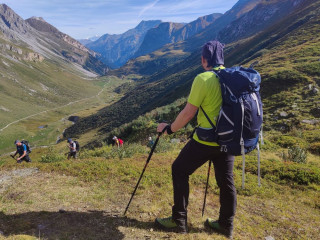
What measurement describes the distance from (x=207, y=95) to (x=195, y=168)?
1364 mm

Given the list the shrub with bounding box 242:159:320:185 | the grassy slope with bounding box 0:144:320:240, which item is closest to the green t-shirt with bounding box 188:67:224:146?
the grassy slope with bounding box 0:144:320:240

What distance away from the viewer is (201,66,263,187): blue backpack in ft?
11.5

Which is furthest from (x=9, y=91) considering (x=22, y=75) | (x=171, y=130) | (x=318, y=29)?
(x=171, y=130)

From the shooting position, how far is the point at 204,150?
387cm

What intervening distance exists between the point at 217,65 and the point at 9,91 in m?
188

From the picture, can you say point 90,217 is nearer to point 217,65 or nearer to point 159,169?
point 159,169

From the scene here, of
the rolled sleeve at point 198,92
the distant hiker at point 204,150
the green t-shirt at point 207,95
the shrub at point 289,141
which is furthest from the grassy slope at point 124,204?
the shrub at point 289,141

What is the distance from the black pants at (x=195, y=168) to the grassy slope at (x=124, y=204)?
476 millimetres

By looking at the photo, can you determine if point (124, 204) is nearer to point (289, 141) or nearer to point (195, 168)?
point (195, 168)

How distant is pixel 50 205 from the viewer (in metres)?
5.68

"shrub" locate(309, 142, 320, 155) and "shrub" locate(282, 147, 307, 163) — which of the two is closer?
"shrub" locate(282, 147, 307, 163)

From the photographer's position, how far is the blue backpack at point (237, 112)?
11.5 feet

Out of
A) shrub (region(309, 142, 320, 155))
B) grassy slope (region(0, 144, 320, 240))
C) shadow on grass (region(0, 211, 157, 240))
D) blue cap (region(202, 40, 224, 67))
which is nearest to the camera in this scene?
blue cap (region(202, 40, 224, 67))

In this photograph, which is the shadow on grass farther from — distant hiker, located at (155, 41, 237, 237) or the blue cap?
the blue cap
